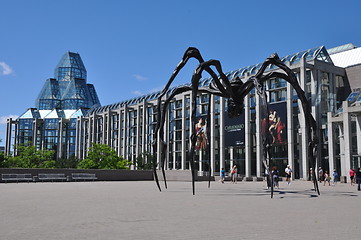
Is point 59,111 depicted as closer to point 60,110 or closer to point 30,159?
point 60,110

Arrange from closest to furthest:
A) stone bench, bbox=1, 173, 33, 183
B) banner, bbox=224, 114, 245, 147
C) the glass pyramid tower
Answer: stone bench, bbox=1, 173, 33, 183, banner, bbox=224, 114, 245, 147, the glass pyramid tower

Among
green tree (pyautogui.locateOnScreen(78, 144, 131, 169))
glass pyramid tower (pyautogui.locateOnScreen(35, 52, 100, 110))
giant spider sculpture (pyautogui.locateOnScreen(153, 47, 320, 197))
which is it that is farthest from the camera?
glass pyramid tower (pyautogui.locateOnScreen(35, 52, 100, 110))

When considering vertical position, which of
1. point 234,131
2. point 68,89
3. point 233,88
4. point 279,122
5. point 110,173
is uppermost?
point 68,89

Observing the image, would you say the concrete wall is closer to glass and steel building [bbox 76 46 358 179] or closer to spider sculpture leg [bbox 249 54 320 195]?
glass and steel building [bbox 76 46 358 179]

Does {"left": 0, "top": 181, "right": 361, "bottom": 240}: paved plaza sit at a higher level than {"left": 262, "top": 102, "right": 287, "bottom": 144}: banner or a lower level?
lower

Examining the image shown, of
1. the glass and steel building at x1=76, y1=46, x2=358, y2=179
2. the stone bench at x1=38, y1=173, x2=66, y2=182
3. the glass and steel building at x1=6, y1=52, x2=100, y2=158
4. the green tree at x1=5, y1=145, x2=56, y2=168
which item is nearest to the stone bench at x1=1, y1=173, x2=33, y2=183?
the stone bench at x1=38, y1=173, x2=66, y2=182

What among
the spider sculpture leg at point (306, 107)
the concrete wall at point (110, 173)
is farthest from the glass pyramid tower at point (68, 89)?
the spider sculpture leg at point (306, 107)

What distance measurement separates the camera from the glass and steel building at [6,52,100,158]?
4387 inches

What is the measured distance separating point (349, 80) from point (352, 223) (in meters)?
48.5

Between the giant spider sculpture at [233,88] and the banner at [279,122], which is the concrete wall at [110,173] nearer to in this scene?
the giant spider sculpture at [233,88]

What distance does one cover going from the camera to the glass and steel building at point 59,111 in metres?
111

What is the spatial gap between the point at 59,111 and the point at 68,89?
15246 mm

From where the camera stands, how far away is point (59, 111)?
120 m

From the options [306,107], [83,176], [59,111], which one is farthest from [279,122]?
[59,111]
